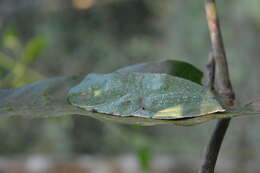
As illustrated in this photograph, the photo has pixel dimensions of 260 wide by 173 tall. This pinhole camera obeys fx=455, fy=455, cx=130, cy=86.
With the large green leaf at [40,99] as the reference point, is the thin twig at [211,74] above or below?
above

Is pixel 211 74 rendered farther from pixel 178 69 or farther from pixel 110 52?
pixel 110 52

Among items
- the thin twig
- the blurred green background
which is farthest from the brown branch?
the blurred green background

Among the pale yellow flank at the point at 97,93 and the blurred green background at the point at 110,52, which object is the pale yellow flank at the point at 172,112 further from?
the blurred green background at the point at 110,52

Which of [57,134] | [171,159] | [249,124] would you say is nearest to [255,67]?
[249,124]

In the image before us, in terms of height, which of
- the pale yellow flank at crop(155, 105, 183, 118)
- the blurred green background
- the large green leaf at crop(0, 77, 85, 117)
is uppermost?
the pale yellow flank at crop(155, 105, 183, 118)

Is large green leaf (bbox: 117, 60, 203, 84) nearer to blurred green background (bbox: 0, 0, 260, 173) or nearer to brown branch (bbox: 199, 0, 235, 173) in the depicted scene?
brown branch (bbox: 199, 0, 235, 173)

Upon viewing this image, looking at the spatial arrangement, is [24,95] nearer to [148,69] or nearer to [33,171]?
[148,69]

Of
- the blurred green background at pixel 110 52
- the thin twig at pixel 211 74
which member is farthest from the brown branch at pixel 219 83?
the blurred green background at pixel 110 52

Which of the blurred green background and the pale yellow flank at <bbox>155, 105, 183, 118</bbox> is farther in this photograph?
the blurred green background
